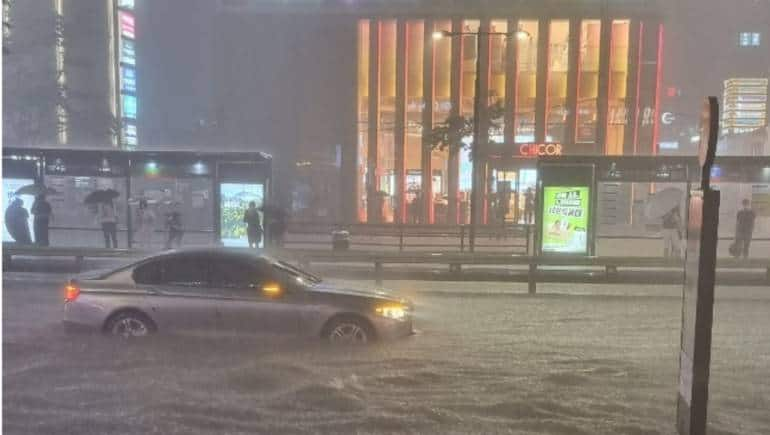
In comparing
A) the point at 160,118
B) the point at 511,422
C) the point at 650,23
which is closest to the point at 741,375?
the point at 511,422

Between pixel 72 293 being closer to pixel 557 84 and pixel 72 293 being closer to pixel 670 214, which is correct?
pixel 670 214

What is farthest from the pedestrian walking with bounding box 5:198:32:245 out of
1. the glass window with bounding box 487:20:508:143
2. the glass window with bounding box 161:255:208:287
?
the glass window with bounding box 487:20:508:143

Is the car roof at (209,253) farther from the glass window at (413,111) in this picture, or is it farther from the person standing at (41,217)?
the glass window at (413,111)

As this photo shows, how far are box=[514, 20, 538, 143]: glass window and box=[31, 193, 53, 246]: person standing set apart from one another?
82.6 feet

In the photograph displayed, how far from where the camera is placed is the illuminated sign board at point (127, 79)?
1751 inches

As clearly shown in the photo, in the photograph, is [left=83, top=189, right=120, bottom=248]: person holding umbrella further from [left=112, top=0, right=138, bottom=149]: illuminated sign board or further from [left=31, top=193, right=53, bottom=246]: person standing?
[left=112, top=0, right=138, bottom=149]: illuminated sign board

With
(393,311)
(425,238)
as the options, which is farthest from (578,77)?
(393,311)

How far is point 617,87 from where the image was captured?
111 feet

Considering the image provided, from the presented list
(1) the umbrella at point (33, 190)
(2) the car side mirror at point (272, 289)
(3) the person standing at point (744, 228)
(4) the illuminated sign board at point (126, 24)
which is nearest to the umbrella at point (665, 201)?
(3) the person standing at point (744, 228)

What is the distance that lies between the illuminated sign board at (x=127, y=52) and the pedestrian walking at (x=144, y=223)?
28.9 metres

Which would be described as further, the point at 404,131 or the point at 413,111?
the point at 413,111

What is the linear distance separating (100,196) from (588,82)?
26913 mm

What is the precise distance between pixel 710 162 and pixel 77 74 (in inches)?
1753

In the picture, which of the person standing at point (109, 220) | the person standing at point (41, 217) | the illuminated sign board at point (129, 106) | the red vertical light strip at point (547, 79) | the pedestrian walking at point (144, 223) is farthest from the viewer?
the illuminated sign board at point (129, 106)
